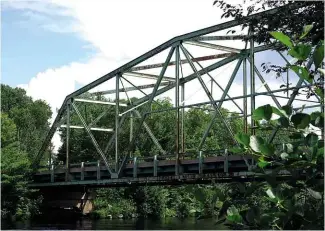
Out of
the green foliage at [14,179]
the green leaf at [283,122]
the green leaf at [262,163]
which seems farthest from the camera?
the green foliage at [14,179]

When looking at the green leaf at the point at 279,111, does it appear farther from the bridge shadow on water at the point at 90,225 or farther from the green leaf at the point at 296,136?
the bridge shadow on water at the point at 90,225

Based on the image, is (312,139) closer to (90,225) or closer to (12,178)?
(90,225)

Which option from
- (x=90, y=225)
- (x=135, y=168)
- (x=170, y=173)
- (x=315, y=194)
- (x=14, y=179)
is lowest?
(x=90, y=225)

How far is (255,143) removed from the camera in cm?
533

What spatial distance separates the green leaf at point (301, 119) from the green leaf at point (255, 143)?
0.36m

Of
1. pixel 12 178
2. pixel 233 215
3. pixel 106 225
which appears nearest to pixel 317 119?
pixel 233 215

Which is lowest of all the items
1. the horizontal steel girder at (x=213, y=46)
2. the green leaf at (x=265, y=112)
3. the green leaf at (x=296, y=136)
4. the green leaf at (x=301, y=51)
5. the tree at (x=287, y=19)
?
the green leaf at (x=296, y=136)

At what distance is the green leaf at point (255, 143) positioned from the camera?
5310 mm

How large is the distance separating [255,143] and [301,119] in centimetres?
48

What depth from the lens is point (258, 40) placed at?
830 cm

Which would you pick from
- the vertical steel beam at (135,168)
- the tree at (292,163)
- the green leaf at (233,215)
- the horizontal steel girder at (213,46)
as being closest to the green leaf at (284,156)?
the tree at (292,163)

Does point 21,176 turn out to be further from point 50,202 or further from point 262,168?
point 262,168

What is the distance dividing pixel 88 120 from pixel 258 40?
68778 mm

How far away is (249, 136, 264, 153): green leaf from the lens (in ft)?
17.4
